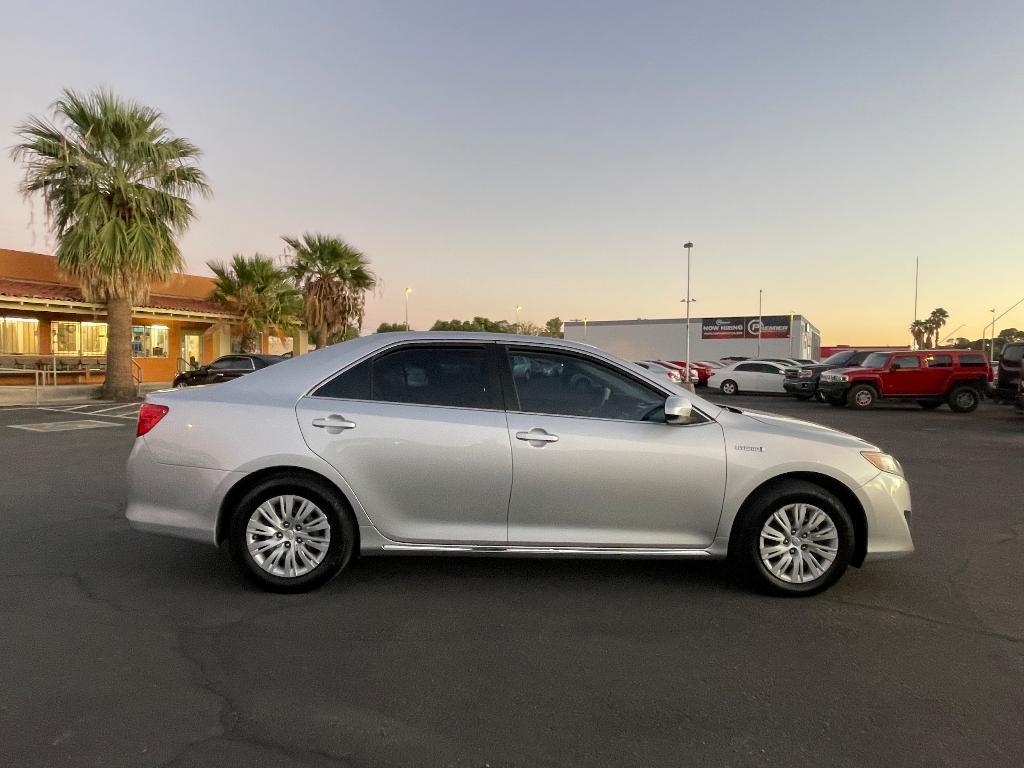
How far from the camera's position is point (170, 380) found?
82.6ft

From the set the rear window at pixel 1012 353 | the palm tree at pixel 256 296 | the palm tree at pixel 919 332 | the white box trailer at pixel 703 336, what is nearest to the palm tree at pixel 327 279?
the palm tree at pixel 256 296

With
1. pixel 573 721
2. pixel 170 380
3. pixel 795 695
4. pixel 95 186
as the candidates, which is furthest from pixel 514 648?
pixel 170 380

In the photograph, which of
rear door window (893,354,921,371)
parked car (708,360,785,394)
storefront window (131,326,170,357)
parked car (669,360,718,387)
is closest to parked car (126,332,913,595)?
rear door window (893,354,921,371)

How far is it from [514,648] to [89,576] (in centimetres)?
295

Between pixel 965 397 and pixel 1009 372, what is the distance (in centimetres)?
173

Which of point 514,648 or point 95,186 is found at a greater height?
point 95,186

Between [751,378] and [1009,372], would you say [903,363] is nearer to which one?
[1009,372]

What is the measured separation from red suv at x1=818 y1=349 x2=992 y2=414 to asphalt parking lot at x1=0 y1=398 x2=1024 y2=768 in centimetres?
1408

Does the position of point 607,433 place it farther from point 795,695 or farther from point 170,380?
point 170,380

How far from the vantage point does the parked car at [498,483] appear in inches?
146

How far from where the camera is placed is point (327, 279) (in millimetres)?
25031

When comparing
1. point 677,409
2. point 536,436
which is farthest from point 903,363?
point 536,436

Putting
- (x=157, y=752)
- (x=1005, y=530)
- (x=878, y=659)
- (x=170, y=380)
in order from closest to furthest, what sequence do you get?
(x=157, y=752) → (x=878, y=659) → (x=1005, y=530) → (x=170, y=380)

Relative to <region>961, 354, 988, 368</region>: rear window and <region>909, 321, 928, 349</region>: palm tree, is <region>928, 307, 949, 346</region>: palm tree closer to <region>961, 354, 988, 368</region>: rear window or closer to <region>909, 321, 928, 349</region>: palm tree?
<region>909, 321, 928, 349</region>: palm tree
